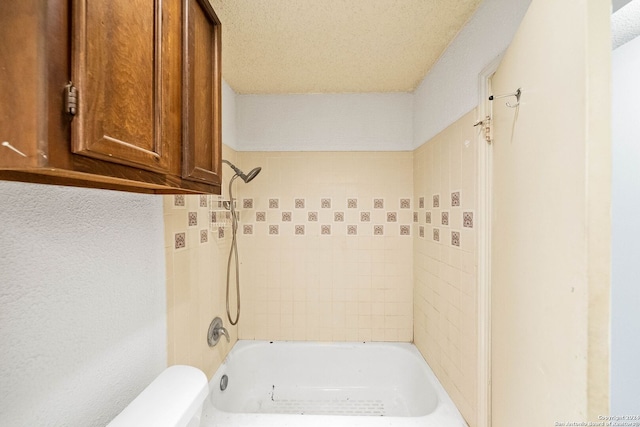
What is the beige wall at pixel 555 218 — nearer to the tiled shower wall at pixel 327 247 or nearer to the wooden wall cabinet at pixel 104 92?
the wooden wall cabinet at pixel 104 92

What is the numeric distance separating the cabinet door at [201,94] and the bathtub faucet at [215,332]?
3.20 feet

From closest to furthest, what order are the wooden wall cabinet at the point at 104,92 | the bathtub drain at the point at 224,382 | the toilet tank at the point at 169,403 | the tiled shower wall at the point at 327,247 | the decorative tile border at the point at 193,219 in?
1. the wooden wall cabinet at the point at 104,92
2. the toilet tank at the point at 169,403
3. the decorative tile border at the point at 193,219
4. the bathtub drain at the point at 224,382
5. the tiled shower wall at the point at 327,247

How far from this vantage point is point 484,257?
3.63 feet

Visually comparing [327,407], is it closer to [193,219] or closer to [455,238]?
[455,238]

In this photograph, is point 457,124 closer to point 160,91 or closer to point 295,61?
point 295,61

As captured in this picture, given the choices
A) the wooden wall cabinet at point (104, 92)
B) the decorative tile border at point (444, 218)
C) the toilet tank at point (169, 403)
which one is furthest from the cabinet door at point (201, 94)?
the decorative tile border at point (444, 218)

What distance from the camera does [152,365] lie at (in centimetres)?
99

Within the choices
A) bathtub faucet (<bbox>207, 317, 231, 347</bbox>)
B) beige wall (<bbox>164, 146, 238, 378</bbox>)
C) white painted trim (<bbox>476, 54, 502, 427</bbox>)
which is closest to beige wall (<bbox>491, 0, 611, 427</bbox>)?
white painted trim (<bbox>476, 54, 502, 427</bbox>)

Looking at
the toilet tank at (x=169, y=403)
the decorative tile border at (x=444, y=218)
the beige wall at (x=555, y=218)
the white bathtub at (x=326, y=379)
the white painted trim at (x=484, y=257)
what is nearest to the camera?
the beige wall at (x=555, y=218)

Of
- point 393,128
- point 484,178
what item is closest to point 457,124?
point 484,178

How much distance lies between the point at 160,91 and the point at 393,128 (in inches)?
66.3

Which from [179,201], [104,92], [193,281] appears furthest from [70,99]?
[193,281]

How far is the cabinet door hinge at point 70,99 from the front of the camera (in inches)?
16.5

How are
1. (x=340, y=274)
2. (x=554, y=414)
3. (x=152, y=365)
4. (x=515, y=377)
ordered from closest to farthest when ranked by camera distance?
(x=554, y=414) → (x=515, y=377) → (x=152, y=365) → (x=340, y=274)
